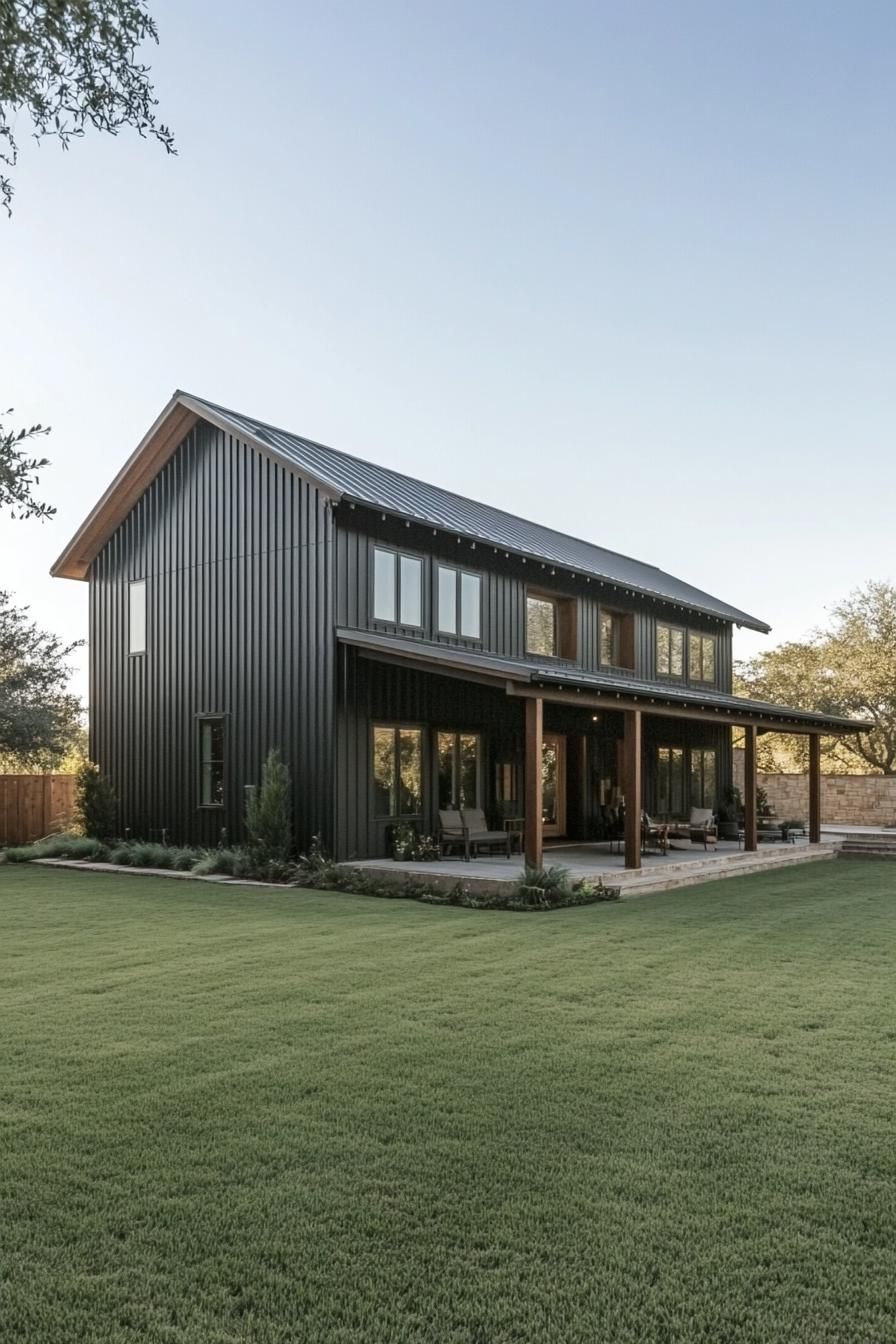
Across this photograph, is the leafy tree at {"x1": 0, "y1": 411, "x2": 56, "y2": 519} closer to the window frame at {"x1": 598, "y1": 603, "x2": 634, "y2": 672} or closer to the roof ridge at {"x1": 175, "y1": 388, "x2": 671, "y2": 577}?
the roof ridge at {"x1": 175, "y1": 388, "x2": 671, "y2": 577}

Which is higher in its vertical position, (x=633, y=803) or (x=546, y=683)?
(x=546, y=683)

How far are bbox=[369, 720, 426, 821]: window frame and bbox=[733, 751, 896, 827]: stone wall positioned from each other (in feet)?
42.6

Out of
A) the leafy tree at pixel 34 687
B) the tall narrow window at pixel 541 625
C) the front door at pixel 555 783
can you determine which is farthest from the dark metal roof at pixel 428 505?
the leafy tree at pixel 34 687

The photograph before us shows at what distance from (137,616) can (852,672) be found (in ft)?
82.8

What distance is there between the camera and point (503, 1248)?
324 centimetres

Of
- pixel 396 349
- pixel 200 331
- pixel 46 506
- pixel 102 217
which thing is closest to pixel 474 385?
pixel 396 349

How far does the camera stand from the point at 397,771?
15.6 meters

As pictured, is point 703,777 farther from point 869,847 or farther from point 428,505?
point 428,505

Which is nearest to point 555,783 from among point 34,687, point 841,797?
point 841,797

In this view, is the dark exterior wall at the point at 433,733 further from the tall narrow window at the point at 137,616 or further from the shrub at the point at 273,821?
the tall narrow window at the point at 137,616

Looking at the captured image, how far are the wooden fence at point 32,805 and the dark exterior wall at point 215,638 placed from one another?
2055 mm

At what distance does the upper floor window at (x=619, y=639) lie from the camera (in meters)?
21.2

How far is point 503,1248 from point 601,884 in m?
9.92

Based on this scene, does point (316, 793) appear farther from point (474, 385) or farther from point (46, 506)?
point (474, 385)
